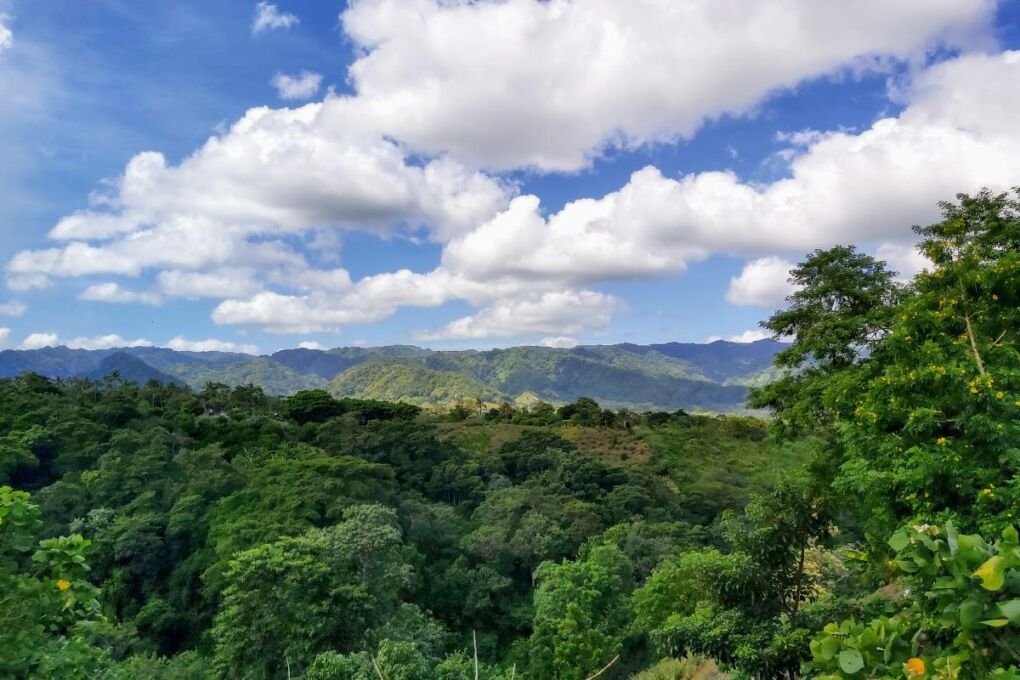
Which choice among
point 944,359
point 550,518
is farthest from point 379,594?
point 944,359

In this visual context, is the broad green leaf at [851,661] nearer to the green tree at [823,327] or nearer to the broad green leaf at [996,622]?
the broad green leaf at [996,622]

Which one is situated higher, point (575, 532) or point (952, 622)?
point (952, 622)

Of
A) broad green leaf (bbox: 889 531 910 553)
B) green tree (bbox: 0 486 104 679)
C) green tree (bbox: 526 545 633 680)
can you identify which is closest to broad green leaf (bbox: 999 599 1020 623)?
broad green leaf (bbox: 889 531 910 553)

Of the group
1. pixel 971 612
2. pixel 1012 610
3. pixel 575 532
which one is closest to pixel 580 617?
pixel 575 532

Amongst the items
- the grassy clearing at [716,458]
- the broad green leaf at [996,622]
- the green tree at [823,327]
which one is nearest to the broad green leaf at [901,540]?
the broad green leaf at [996,622]

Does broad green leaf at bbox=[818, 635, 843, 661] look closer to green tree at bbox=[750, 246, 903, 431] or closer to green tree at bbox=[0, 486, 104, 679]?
green tree at bbox=[0, 486, 104, 679]

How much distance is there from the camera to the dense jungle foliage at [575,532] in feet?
13.1

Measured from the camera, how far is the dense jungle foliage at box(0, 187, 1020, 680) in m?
3.99

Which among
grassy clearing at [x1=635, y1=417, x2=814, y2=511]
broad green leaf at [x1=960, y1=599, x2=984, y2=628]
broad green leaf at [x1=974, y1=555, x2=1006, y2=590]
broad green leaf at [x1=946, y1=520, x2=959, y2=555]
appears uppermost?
broad green leaf at [x1=946, y1=520, x2=959, y2=555]

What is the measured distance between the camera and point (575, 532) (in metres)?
29.3

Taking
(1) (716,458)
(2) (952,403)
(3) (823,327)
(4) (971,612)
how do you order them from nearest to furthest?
(4) (971,612)
(2) (952,403)
(3) (823,327)
(1) (716,458)

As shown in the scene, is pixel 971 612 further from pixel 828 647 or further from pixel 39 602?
pixel 39 602

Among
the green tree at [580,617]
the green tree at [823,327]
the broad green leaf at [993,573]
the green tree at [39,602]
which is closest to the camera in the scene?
the broad green leaf at [993,573]

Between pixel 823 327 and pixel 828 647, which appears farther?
pixel 823 327
